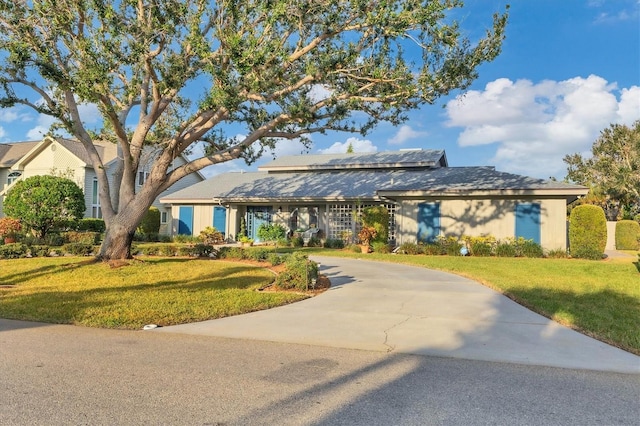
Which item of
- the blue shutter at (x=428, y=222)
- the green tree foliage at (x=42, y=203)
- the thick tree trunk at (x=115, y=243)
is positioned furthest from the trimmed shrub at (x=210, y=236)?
the blue shutter at (x=428, y=222)

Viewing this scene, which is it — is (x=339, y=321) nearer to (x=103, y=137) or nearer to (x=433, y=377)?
(x=433, y=377)

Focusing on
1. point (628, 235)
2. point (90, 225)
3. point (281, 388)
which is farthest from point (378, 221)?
point (90, 225)

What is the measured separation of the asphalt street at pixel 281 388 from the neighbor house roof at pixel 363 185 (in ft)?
50.1

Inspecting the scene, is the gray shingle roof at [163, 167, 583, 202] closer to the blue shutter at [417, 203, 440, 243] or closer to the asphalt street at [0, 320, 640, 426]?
the blue shutter at [417, 203, 440, 243]

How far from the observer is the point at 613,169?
120 ft

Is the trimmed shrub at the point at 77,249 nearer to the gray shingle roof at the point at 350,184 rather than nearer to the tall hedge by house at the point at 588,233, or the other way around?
the gray shingle roof at the point at 350,184

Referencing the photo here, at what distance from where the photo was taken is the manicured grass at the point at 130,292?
7.64 metres

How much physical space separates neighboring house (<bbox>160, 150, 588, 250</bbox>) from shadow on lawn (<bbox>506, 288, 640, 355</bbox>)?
9.63m

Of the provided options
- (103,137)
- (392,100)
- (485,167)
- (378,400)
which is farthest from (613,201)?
(378,400)

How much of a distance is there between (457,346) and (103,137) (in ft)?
49.7

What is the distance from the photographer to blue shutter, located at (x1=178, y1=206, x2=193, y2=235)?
2725cm

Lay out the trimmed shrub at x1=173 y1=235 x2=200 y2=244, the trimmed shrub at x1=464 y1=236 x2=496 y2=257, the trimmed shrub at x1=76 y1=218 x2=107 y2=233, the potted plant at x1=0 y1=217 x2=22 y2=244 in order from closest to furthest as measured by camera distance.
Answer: the trimmed shrub at x1=464 y1=236 x2=496 y2=257 < the potted plant at x1=0 y1=217 x2=22 y2=244 < the trimmed shrub at x1=173 y1=235 x2=200 y2=244 < the trimmed shrub at x1=76 y1=218 x2=107 y2=233

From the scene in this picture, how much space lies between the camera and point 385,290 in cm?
1037

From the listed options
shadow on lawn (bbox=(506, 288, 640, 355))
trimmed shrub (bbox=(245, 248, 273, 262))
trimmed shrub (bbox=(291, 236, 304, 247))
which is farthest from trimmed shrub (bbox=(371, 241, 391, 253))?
shadow on lawn (bbox=(506, 288, 640, 355))
